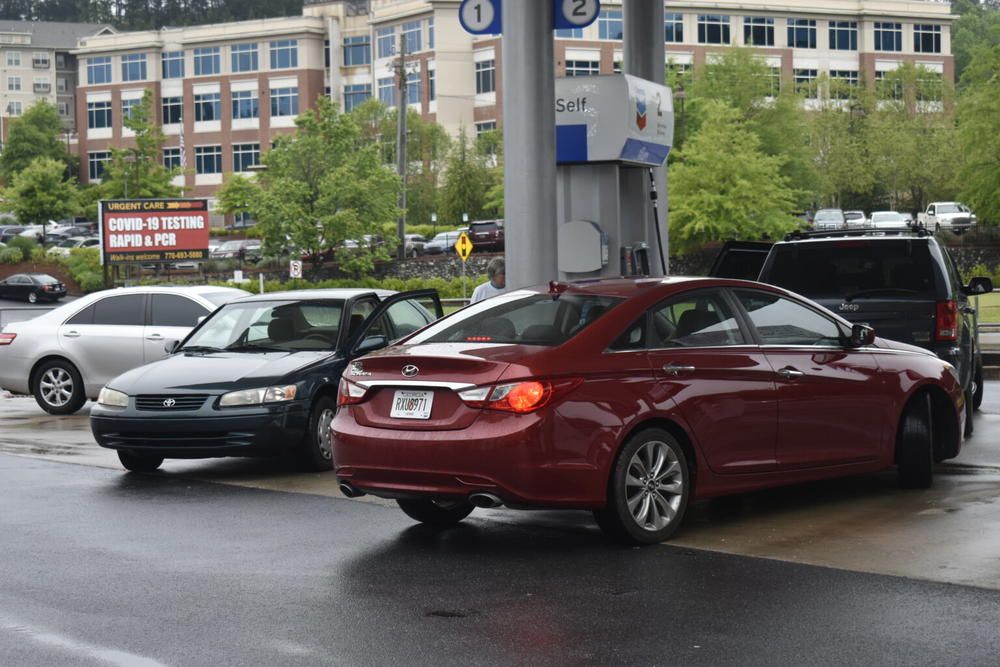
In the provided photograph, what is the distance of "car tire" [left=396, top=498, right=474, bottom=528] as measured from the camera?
9.18 meters

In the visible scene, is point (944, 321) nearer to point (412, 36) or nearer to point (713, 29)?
point (713, 29)

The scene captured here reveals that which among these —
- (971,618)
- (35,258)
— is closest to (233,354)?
(971,618)

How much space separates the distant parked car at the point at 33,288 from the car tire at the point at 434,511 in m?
62.5

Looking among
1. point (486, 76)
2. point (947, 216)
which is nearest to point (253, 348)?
point (947, 216)

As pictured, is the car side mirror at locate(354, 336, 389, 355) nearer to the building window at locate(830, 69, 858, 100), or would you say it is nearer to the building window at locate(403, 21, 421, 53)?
the building window at locate(830, 69, 858, 100)

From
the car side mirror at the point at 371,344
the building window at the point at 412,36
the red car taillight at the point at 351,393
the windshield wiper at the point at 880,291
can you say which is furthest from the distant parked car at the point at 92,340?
the building window at the point at 412,36

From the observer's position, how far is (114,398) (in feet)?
39.0

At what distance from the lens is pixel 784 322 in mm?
9328

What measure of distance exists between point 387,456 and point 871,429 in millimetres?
3408

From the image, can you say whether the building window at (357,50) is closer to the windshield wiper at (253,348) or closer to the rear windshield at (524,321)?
the windshield wiper at (253,348)

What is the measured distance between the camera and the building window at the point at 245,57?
362ft

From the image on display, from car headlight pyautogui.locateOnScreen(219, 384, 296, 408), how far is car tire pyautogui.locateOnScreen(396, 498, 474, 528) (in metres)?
2.72

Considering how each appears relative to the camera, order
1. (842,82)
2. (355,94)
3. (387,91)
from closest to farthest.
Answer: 1. (842,82)
2. (387,91)
3. (355,94)

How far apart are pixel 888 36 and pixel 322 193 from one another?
55230 millimetres
